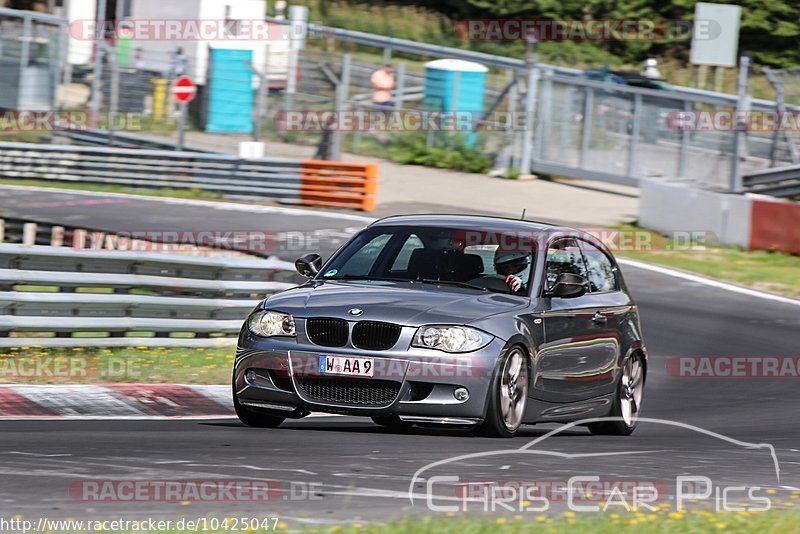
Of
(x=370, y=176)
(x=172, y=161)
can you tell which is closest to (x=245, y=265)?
(x=370, y=176)

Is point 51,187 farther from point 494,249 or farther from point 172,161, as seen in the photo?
point 494,249

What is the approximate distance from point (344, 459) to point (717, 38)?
21466mm

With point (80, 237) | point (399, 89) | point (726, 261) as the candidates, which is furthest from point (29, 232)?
point (399, 89)

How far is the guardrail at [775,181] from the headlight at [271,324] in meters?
19.9

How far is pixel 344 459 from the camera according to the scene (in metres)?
7.10

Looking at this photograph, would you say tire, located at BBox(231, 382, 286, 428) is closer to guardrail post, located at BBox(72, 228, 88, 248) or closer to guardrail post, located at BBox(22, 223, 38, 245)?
guardrail post, located at BBox(72, 228, 88, 248)

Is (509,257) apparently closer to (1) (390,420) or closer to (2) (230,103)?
(1) (390,420)

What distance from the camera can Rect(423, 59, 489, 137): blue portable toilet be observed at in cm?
3281

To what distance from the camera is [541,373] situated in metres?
8.69

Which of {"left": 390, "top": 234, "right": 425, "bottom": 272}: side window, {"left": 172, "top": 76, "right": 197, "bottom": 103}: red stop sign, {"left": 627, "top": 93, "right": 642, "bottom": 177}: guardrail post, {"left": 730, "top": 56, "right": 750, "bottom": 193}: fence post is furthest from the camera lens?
{"left": 172, "top": 76, "right": 197, "bottom": 103}: red stop sign

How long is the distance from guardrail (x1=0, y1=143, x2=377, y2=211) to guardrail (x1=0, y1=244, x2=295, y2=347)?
13.3m

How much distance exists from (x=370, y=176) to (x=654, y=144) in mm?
6148

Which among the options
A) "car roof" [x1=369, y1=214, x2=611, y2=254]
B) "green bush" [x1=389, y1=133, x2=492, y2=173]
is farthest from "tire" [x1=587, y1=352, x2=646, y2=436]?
"green bush" [x1=389, y1=133, x2=492, y2=173]

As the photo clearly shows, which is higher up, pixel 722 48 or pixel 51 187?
pixel 722 48
